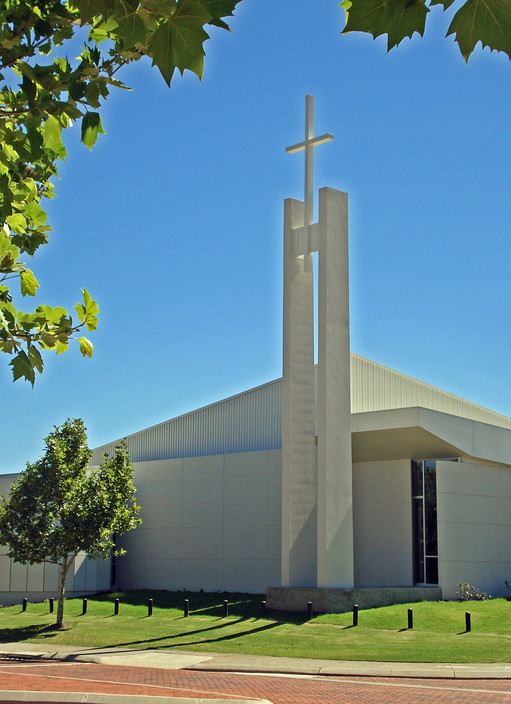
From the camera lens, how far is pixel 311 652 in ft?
66.1

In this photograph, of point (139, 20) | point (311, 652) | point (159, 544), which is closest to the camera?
point (139, 20)

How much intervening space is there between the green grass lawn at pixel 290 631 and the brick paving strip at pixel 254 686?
3.01 metres

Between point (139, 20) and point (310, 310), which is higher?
point (310, 310)

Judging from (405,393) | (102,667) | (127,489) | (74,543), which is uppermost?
(405,393)

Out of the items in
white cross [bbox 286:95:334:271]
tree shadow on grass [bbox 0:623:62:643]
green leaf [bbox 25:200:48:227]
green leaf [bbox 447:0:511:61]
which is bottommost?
tree shadow on grass [bbox 0:623:62:643]

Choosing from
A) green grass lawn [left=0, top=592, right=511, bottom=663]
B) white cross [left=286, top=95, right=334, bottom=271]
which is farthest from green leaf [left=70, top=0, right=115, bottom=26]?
white cross [left=286, top=95, right=334, bottom=271]

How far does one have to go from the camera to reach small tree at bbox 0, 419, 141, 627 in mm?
27328

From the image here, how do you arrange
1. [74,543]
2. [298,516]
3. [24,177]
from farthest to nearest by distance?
[298,516] < [74,543] < [24,177]

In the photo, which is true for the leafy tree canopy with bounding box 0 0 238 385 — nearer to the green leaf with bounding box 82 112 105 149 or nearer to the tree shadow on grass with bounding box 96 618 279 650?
the green leaf with bounding box 82 112 105 149

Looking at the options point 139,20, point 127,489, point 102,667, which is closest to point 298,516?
point 127,489

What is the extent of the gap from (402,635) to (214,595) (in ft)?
44.1

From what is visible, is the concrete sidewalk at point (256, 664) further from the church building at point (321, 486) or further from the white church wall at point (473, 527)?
the white church wall at point (473, 527)

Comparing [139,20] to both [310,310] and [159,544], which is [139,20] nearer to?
[310,310]

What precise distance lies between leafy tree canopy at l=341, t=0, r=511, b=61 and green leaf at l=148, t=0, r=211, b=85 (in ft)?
1.68
